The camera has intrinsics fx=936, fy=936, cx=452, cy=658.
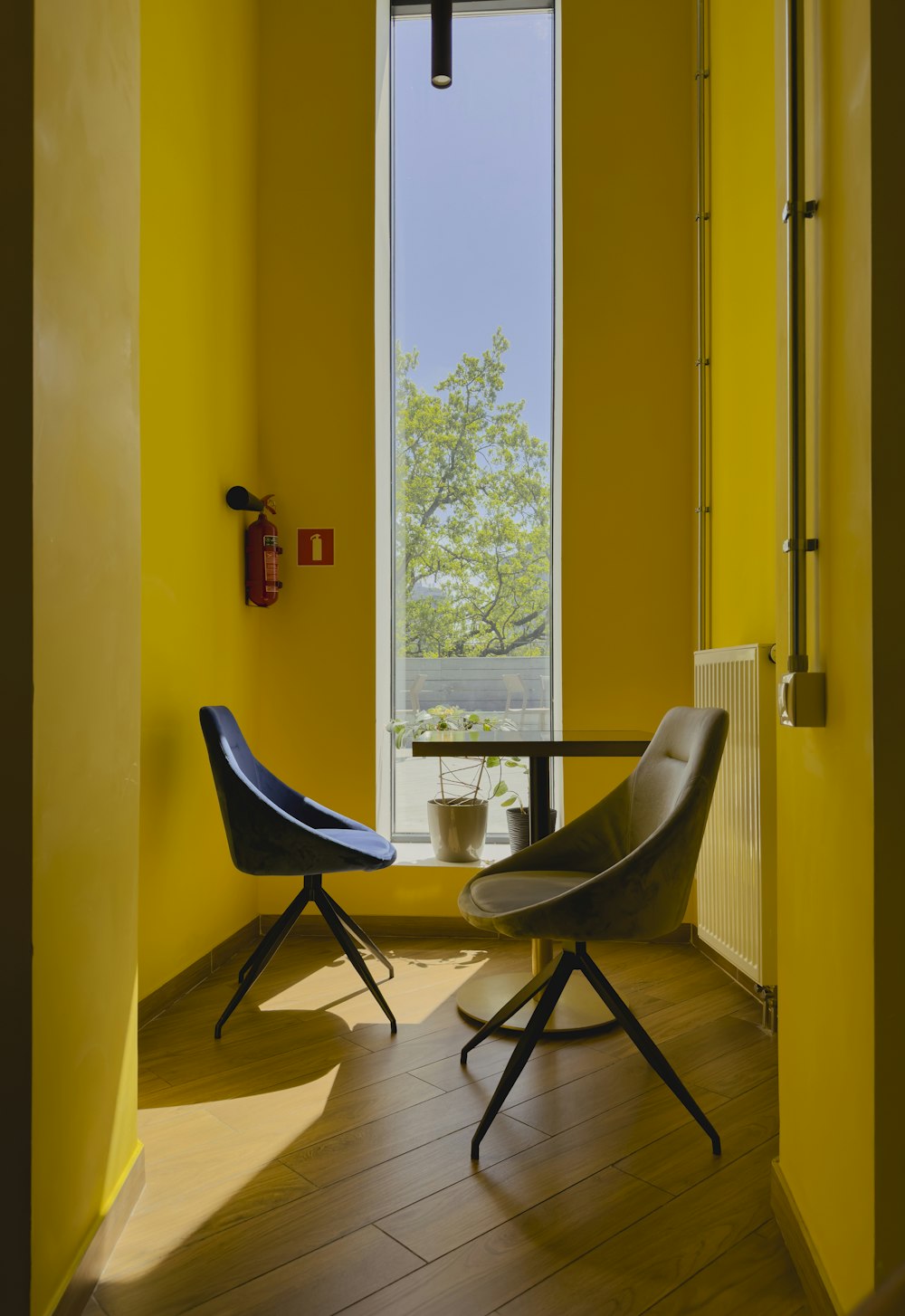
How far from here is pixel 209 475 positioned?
10.8ft

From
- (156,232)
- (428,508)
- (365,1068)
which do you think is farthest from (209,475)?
(365,1068)

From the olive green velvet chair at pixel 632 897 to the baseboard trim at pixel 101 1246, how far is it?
2.17 ft

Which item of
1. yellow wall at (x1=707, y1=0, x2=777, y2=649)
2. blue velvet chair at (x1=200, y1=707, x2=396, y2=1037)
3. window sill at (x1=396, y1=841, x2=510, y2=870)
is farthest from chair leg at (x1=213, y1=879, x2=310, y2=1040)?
yellow wall at (x1=707, y1=0, x2=777, y2=649)

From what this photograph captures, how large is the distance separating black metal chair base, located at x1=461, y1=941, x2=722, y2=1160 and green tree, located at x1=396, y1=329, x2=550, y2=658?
6.61 feet

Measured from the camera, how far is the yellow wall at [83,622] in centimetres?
136

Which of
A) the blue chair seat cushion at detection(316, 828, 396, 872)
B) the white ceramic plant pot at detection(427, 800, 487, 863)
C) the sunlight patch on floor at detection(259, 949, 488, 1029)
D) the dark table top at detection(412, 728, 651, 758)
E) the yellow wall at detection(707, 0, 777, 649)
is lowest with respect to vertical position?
the sunlight patch on floor at detection(259, 949, 488, 1029)

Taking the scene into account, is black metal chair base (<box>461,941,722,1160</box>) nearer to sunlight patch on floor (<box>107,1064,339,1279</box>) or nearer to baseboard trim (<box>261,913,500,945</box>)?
sunlight patch on floor (<box>107,1064,339,1279</box>)

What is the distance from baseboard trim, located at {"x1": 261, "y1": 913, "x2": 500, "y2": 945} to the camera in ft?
11.9

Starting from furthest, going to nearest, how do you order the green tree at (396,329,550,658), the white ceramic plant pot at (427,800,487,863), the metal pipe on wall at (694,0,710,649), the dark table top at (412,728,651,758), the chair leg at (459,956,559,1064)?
the green tree at (396,329,550,658), the white ceramic plant pot at (427,800,487,863), the metal pipe on wall at (694,0,710,649), the dark table top at (412,728,651,758), the chair leg at (459,956,559,1064)

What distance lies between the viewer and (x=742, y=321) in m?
3.08

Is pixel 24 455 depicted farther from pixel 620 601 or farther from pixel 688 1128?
pixel 620 601

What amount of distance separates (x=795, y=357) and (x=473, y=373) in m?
2.70

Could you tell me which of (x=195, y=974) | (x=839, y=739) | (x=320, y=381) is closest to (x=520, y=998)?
(x=839, y=739)

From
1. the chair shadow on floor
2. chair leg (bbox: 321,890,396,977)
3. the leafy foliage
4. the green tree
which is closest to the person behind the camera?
the chair shadow on floor
